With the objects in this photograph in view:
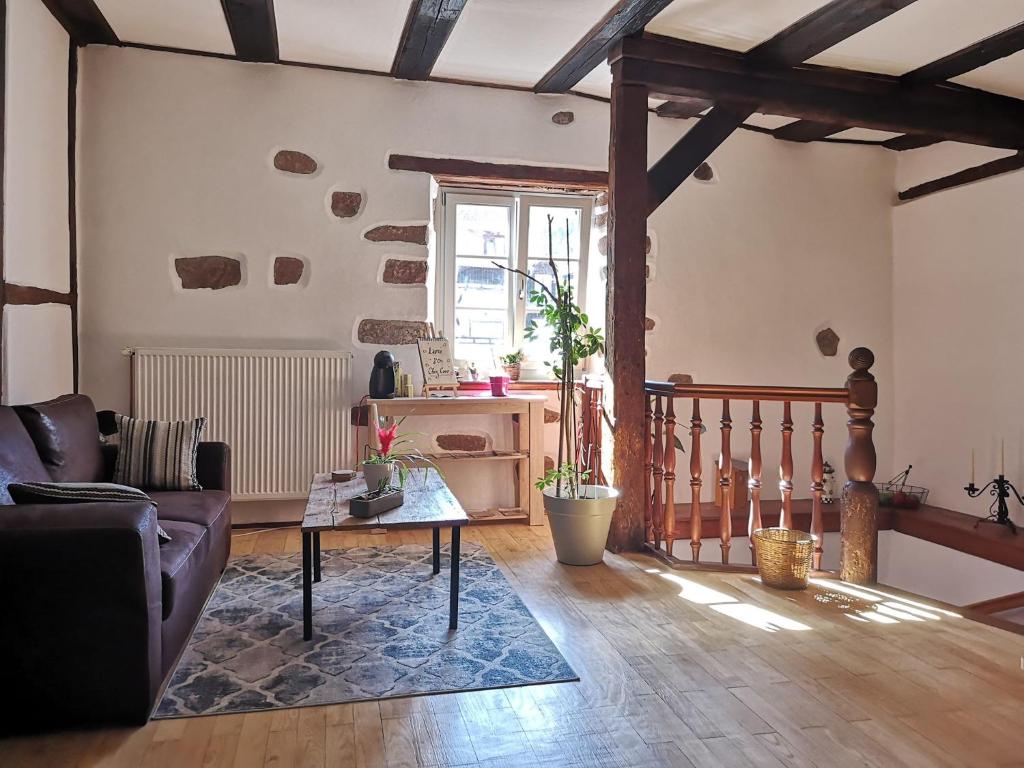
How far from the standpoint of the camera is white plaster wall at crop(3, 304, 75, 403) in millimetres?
3352

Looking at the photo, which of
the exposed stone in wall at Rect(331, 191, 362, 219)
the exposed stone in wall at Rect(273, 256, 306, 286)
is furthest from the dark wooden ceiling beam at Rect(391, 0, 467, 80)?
the exposed stone in wall at Rect(273, 256, 306, 286)

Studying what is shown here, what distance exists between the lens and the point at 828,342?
5.46 m

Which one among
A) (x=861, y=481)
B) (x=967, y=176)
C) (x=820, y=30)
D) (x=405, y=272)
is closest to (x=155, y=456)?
(x=405, y=272)

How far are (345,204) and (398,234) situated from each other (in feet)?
1.12

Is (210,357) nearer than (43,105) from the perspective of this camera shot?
No

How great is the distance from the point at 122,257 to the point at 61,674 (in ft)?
9.10

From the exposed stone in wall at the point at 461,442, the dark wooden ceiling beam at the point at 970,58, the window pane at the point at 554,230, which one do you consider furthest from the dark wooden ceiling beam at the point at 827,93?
the exposed stone in wall at the point at 461,442

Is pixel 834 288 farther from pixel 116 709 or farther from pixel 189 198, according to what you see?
pixel 116 709

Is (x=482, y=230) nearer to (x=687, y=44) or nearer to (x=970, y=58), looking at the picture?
(x=687, y=44)

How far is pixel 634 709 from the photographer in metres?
2.23

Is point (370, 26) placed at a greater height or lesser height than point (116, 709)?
greater

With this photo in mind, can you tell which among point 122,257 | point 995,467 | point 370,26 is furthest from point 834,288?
point 122,257

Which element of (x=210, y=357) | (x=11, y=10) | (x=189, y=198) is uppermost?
(x=11, y=10)

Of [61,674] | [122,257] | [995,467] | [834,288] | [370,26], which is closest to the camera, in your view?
[61,674]
